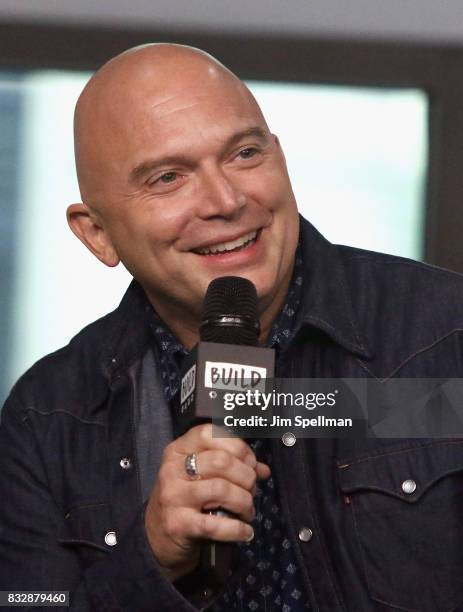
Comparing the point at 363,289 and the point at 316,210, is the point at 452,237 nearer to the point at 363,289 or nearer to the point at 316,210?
the point at 316,210

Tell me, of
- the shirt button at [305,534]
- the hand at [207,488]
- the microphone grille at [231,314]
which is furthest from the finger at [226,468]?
the shirt button at [305,534]

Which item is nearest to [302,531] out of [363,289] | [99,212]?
[363,289]

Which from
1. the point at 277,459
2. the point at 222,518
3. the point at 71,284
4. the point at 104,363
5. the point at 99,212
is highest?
the point at 71,284

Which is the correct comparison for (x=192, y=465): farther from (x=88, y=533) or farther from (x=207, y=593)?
(x=88, y=533)

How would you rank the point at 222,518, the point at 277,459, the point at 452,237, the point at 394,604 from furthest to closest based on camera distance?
the point at 452,237 → the point at 277,459 → the point at 394,604 → the point at 222,518

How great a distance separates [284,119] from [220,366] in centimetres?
181

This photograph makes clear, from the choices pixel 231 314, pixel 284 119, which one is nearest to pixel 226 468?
pixel 231 314

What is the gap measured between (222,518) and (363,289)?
A: 2.38ft

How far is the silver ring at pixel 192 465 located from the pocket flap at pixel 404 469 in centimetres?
46

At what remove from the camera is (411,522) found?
1879 mm

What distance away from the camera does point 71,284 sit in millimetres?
3205

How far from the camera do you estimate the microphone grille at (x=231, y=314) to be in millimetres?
1550

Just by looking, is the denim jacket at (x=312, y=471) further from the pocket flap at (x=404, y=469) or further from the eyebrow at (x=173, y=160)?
the eyebrow at (x=173, y=160)

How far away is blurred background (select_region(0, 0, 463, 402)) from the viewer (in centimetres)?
315
